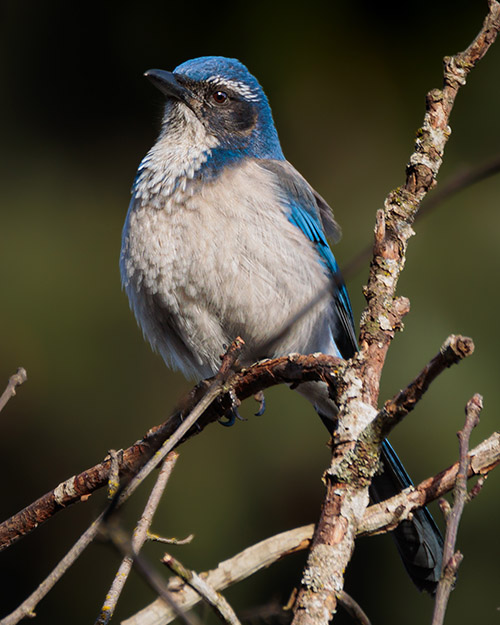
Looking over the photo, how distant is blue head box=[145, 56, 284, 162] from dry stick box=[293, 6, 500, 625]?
1888 mm

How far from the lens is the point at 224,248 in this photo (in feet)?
11.8

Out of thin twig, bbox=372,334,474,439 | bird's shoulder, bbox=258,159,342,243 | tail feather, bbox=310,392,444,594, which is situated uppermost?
bird's shoulder, bbox=258,159,342,243

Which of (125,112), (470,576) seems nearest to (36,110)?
(125,112)

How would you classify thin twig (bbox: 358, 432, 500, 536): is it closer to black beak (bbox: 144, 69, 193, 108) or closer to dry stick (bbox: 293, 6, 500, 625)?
dry stick (bbox: 293, 6, 500, 625)

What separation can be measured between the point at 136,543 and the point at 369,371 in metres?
0.77

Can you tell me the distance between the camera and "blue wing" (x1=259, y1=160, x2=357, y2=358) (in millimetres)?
4113

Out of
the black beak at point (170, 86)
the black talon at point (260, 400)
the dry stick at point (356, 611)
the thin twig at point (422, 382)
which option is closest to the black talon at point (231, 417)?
the black talon at point (260, 400)

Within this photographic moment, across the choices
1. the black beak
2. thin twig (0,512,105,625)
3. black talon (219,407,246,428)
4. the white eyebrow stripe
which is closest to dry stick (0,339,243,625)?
thin twig (0,512,105,625)

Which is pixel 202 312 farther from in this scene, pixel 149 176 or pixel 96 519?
pixel 96 519

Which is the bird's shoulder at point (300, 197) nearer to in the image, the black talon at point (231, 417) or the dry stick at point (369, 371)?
the black talon at point (231, 417)

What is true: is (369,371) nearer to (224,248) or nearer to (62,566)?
(62,566)

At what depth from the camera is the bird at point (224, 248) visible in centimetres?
362

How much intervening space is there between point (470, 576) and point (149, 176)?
3.02 metres

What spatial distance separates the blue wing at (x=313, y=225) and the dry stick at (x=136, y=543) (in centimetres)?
209
